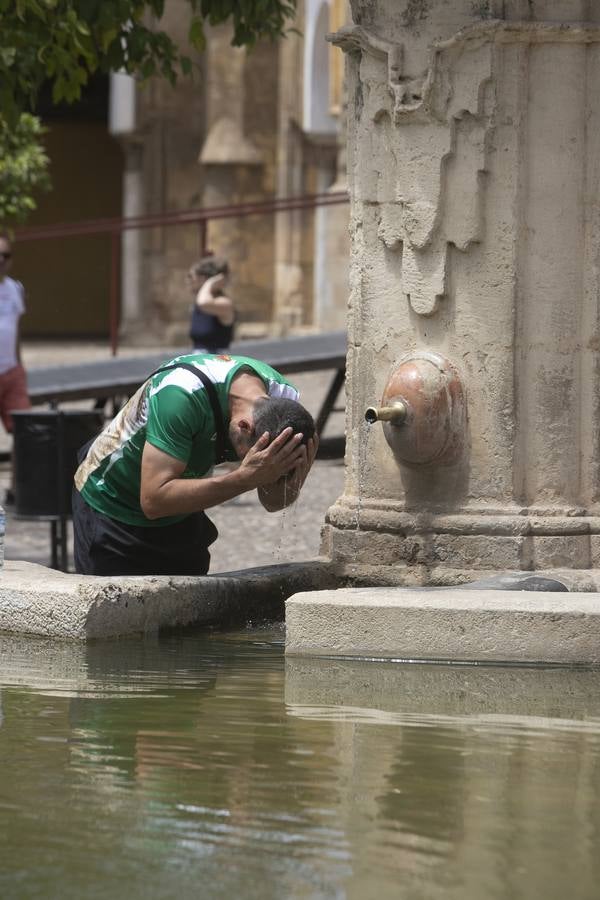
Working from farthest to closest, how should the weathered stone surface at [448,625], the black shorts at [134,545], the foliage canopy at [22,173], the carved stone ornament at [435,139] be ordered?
the foliage canopy at [22,173] → the carved stone ornament at [435,139] → the black shorts at [134,545] → the weathered stone surface at [448,625]

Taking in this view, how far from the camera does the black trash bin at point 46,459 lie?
10227mm

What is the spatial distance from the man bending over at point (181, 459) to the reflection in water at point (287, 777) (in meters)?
0.50

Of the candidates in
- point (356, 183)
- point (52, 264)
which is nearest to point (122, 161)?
point (52, 264)

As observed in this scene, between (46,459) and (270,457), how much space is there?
466 centimetres

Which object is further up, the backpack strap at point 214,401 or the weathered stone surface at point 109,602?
the backpack strap at point 214,401

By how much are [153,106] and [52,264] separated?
554 centimetres

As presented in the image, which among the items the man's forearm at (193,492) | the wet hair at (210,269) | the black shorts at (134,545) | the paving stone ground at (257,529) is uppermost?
the wet hair at (210,269)

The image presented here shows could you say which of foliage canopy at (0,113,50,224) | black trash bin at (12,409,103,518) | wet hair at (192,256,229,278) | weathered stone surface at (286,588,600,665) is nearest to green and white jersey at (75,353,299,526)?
weathered stone surface at (286,588,600,665)

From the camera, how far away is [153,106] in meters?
31.6

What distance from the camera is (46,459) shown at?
10.3m

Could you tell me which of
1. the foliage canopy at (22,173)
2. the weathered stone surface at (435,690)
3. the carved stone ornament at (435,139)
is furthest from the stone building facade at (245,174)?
the weathered stone surface at (435,690)

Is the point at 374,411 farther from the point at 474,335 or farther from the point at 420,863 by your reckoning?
the point at 420,863

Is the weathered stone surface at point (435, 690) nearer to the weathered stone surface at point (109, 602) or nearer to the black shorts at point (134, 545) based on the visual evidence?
the weathered stone surface at point (109, 602)

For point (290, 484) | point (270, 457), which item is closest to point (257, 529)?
point (290, 484)
